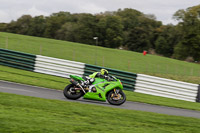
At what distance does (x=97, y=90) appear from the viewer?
35.4 feet

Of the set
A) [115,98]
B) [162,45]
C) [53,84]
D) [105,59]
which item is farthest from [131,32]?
[115,98]

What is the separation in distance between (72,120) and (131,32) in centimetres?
7562

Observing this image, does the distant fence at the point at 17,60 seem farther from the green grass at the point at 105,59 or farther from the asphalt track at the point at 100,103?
the green grass at the point at 105,59

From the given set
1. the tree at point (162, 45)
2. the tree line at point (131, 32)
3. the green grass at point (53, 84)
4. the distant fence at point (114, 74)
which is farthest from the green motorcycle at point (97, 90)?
the tree at point (162, 45)

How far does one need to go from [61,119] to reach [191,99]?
34.6 ft

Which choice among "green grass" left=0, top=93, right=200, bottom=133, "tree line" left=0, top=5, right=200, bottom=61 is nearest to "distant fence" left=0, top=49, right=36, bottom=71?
"green grass" left=0, top=93, right=200, bottom=133

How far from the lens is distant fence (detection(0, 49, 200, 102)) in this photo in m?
15.8

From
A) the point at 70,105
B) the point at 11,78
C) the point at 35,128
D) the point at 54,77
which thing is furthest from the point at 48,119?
the point at 54,77

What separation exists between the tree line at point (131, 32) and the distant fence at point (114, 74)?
45.4 meters

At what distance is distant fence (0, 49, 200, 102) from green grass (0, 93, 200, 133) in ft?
20.4

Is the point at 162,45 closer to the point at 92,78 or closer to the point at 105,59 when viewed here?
the point at 105,59

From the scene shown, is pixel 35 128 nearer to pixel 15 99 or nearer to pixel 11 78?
pixel 15 99

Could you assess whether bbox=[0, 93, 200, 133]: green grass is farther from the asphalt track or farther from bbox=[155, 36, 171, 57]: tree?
bbox=[155, 36, 171, 57]: tree

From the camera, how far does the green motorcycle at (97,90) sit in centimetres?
1066
